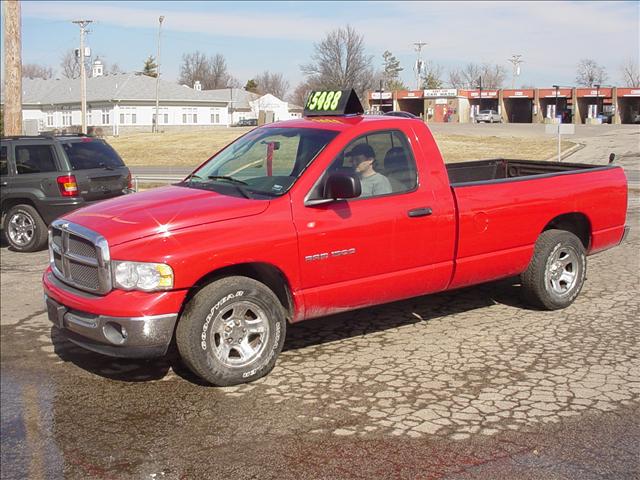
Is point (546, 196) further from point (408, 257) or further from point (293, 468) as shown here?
point (293, 468)

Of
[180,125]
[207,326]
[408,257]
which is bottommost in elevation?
[207,326]

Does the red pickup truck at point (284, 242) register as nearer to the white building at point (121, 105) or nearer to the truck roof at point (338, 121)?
the truck roof at point (338, 121)

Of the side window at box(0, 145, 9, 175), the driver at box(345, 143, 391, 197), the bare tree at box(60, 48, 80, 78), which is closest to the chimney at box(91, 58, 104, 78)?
the bare tree at box(60, 48, 80, 78)

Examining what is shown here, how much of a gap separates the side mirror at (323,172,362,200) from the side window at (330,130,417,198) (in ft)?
0.91

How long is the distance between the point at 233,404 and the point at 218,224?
1215 mm

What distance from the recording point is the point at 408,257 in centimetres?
577

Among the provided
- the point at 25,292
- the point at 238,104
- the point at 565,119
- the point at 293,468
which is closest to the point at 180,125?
the point at 238,104

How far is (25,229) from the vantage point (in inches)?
428

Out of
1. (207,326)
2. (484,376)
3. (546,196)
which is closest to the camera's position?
(207,326)

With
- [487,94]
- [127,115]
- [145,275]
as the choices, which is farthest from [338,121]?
[487,94]

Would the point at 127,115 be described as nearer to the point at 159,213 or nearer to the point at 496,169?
the point at 496,169

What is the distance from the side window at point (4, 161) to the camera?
10.9 m

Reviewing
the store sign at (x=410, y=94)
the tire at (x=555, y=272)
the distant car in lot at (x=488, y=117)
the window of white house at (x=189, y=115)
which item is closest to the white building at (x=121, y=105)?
the window of white house at (x=189, y=115)

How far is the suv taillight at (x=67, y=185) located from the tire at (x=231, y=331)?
21.7ft
